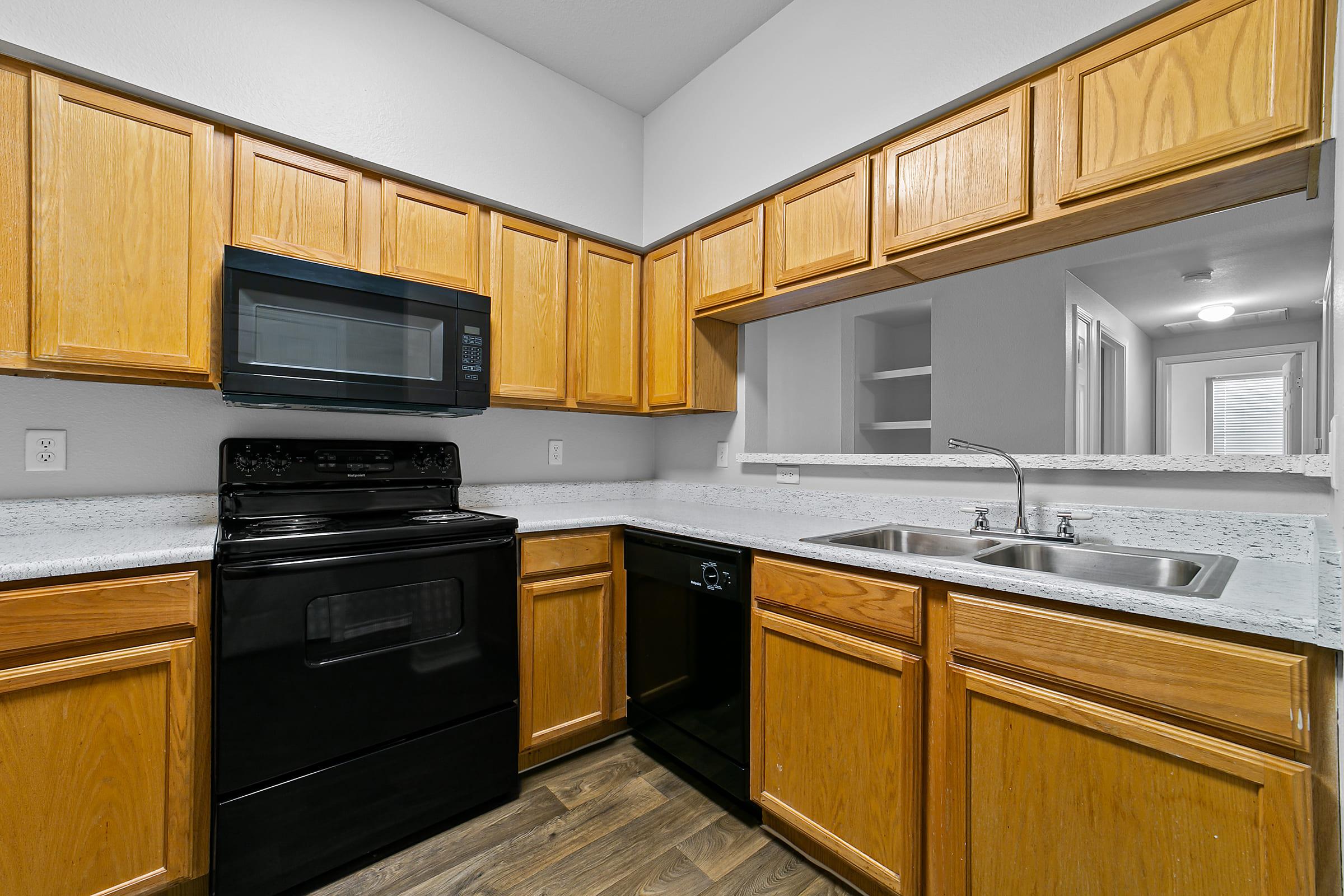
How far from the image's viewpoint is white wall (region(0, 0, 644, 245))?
4.90ft

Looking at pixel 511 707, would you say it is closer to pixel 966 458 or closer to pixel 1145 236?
pixel 966 458

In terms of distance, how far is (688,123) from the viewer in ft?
7.94

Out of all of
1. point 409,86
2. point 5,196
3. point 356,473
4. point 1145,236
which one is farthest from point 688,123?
point 5,196

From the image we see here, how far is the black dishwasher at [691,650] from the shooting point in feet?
5.65

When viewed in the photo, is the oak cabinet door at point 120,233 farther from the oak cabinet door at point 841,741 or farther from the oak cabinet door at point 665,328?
the oak cabinet door at point 841,741

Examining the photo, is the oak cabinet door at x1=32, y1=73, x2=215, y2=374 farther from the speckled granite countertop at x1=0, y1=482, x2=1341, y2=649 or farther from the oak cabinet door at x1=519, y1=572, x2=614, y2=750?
the oak cabinet door at x1=519, y1=572, x2=614, y2=750

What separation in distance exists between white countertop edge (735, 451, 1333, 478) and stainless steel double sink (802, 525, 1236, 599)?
0.67ft

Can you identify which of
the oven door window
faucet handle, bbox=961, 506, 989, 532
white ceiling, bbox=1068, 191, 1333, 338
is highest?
white ceiling, bbox=1068, 191, 1333, 338

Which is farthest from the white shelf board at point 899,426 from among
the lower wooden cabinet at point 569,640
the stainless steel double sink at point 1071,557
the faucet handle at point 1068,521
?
the lower wooden cabinet at point 569,640

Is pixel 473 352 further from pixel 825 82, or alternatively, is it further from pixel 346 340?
pixel 825 82

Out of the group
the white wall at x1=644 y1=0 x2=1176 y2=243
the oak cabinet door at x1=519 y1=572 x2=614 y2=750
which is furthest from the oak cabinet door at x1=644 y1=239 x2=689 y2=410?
the oak cabinet door at x1=519 y1=572 x2=614 y2=750

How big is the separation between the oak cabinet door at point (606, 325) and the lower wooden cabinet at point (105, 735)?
146cm

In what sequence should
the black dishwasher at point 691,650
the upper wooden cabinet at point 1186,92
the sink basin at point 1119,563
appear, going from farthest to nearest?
the black dishwasher at point 691,650, the sink basin at point 1119,563, the upper wooden cabinet at point 1186,92

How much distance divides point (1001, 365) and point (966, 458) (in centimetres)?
30
